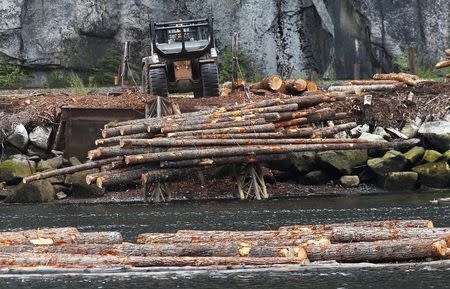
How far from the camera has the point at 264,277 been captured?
9344 millimetres

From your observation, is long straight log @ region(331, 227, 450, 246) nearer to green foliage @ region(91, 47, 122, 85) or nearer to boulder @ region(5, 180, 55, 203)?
boulder @ region(5, 180, 55, 203)

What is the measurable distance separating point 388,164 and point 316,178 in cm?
188

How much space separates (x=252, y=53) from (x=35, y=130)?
13.6m

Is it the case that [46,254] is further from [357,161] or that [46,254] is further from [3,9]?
[3,9]

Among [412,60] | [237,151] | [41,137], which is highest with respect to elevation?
[412,60]

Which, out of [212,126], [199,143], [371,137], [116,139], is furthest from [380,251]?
[371,137]

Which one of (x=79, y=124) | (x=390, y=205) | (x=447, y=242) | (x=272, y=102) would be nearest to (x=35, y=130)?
(x=79, y=124)

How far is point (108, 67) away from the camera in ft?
115

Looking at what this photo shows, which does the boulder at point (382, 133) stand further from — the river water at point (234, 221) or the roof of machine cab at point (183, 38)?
the roof of machine cab at point (183, 38)

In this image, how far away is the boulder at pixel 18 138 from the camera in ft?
75.9

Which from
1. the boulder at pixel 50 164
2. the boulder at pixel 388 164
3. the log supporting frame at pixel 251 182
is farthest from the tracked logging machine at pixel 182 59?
the boulder at pixel 388 164

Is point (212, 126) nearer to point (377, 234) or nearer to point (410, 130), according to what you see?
point (410, 130)

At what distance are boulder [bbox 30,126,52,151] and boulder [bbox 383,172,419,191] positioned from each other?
968 centimetres

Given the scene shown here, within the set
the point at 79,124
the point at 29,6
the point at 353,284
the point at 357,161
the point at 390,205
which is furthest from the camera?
the point at 29,6
